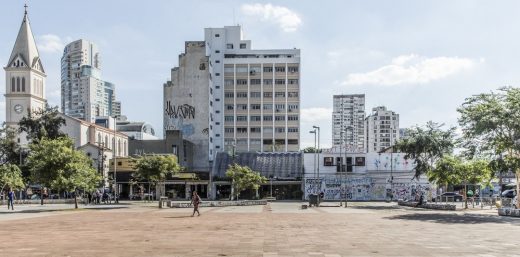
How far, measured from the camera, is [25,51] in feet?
388

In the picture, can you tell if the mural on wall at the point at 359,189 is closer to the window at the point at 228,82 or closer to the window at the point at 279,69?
the window at the point at 279,69

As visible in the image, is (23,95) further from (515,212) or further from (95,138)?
(515,212)

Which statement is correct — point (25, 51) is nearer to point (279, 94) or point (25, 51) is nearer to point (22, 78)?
point (22, 78)

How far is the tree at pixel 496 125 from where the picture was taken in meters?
38.3

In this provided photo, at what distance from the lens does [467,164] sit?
52.3m

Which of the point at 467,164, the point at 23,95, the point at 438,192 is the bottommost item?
the point at 438,192

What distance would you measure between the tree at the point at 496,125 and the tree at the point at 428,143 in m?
15.2

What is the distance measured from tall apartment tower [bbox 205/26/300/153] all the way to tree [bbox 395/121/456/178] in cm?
6599

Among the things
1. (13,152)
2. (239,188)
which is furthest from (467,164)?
(13,152)

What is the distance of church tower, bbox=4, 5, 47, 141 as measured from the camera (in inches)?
4579

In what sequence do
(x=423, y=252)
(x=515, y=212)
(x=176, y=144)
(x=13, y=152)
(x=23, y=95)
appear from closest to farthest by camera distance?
(x=423, y=252), (x=515, y=212), (x=13, y=152), (x=176, y=144), (x=23, y=95)

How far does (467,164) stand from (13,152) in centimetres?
6934

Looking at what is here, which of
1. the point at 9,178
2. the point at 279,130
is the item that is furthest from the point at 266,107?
the point at 9,178

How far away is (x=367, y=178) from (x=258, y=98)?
49.8 metres
